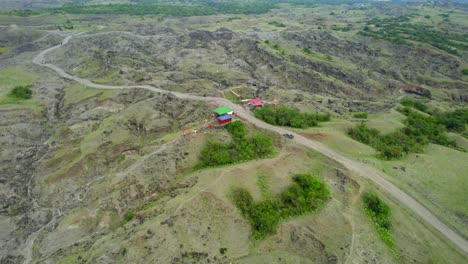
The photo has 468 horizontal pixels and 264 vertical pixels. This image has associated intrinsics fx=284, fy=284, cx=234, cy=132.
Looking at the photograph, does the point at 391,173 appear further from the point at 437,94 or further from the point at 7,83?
the point at 7,83

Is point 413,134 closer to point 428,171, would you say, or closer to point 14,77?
point 428,171

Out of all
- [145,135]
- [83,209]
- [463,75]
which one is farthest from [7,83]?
[463,75]

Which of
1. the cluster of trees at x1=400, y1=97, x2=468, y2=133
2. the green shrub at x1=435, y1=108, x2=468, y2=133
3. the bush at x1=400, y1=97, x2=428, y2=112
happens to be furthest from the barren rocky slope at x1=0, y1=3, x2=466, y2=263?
the green shrub at x1=435, y1=108, x2=468, y2=133

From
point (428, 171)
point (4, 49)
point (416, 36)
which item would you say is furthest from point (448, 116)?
point (4, 49)

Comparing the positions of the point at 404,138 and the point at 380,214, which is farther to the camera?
the point at 404,138

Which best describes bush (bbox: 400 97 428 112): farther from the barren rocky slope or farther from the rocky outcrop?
the rocky outcrop

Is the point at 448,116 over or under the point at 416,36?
under
